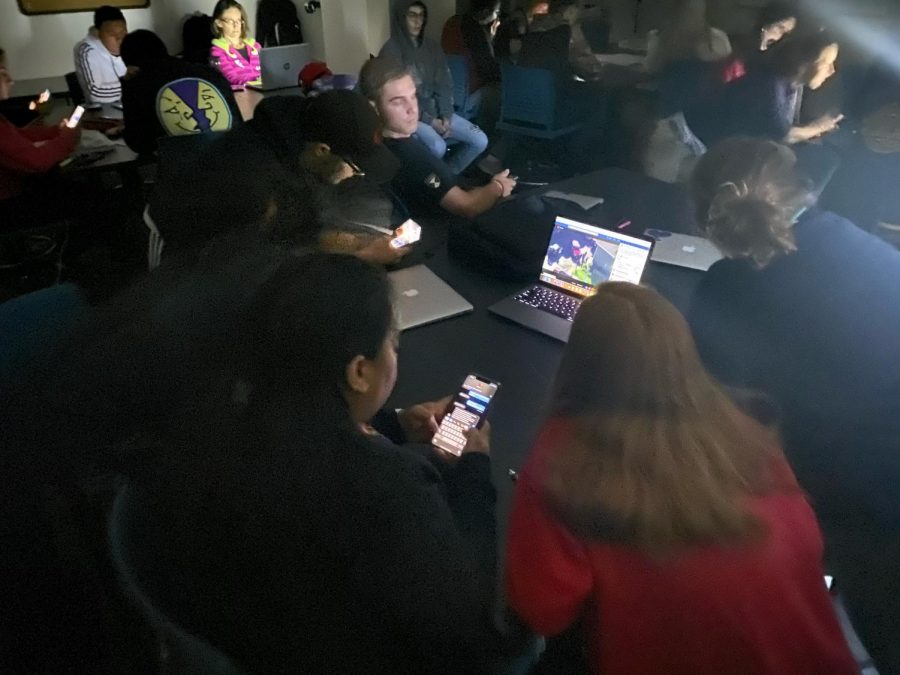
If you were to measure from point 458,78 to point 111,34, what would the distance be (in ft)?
6.98

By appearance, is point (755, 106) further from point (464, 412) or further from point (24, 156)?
point (24, 156)

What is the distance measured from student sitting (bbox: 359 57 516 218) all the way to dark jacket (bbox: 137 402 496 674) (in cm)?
148

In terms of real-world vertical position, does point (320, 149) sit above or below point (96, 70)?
above

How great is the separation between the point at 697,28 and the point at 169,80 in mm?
2579

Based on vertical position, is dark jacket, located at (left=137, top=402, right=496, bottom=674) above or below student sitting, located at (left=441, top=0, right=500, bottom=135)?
above

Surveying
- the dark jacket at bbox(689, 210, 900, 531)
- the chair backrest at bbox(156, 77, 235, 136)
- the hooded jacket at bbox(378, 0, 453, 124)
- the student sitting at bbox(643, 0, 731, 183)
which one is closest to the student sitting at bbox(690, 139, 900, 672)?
the dark jacket at bbox(689, 210, 900, 531)

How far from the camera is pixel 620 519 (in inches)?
34.3

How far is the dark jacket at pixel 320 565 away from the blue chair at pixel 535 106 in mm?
3280

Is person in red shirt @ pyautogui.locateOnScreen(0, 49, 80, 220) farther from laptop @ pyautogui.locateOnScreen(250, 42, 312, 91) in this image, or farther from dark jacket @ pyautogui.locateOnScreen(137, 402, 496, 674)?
dark jacket @ pyautogui.locateOnScreen(137, 402, 496, 674)

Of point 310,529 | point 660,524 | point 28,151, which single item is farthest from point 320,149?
point 28,151

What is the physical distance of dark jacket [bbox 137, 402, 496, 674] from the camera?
867 mm

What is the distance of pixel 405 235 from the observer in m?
2.02

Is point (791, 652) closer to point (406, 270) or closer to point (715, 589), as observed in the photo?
point (715, 589)

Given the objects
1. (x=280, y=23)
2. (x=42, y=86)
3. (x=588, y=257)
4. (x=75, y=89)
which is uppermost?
(x=588, y=257)
